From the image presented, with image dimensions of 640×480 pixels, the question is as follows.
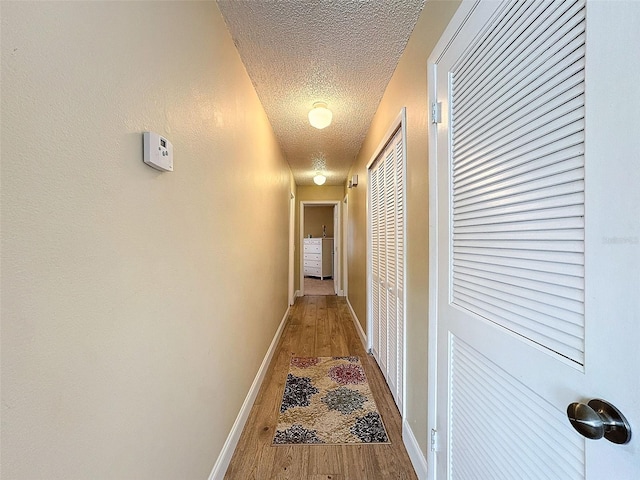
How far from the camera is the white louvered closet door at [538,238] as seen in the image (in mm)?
496

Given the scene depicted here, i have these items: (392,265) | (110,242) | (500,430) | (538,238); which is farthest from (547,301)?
(392,265)

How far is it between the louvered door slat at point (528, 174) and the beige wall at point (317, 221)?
25.4 ft

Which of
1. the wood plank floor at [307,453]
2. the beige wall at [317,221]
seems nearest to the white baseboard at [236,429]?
the wood plank floor at [307,453]

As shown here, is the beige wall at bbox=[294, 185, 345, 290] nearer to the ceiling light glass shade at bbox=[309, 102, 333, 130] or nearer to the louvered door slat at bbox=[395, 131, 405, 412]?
the ceiling light glass shade at bbox=[309, 102, 333, 130]

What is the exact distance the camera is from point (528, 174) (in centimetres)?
71

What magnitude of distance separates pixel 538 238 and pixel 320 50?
5.25 feet

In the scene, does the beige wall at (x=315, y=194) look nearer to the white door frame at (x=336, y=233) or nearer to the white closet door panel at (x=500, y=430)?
the white door frame at (x=336, y=233)

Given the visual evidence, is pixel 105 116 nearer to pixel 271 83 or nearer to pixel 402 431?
pixel 271 83

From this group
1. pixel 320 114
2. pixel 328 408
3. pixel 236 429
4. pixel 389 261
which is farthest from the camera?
pixel 320 114

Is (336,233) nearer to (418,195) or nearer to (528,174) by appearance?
(418,195)

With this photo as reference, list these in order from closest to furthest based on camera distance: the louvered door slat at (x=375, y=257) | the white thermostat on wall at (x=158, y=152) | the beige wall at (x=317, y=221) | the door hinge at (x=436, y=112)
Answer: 1. the white thermostat on wall at (x=158, y=152)
2. the door hinge at (x=436, y=112)
3. the louvered door slat at (x=375, y=257)
4. the beige wall at (x=317, y=221)

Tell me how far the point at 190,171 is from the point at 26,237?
672 mm

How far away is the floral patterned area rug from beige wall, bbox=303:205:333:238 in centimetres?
626

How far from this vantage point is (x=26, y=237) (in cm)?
49
